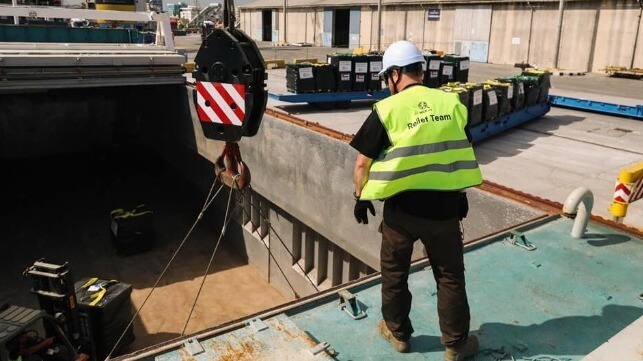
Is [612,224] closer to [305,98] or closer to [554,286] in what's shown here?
[554,286]

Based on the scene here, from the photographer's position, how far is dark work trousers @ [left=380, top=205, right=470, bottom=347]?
120 inches

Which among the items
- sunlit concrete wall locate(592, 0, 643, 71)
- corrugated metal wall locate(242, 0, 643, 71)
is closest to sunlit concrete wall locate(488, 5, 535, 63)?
corrugated metal wall locate(242, 0, 643, 71)

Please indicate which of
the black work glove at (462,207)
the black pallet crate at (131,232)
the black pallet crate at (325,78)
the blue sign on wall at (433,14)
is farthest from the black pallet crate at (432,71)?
the blue sign on wall at (433,14)

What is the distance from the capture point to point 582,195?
4922 millimetres

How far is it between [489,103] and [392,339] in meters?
7.60

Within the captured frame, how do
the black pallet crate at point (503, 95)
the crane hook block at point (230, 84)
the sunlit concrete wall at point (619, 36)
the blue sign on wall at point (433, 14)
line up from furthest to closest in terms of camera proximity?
the blue sign on wall at point (433, 14) < the sunlit concrete wall at point (619, 36) < the black pallet crate at point (503, 95) < the crane hook block at point (230, 84)

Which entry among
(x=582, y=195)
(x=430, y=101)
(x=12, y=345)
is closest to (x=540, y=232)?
(x=582, y=195)

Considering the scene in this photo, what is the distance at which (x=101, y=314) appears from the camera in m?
7.89

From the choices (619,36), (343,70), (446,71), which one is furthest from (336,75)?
(619,36)

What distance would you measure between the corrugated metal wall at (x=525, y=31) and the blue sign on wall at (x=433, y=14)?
0.63 feet

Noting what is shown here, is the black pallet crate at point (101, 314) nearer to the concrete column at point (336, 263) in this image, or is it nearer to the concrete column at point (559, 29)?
the concrete column at point (336, 263)

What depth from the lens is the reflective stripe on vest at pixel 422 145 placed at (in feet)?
9.58

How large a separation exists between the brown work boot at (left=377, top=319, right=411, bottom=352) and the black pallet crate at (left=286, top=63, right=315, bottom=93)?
9.92 metres

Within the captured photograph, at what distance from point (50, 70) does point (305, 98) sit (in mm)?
5949
